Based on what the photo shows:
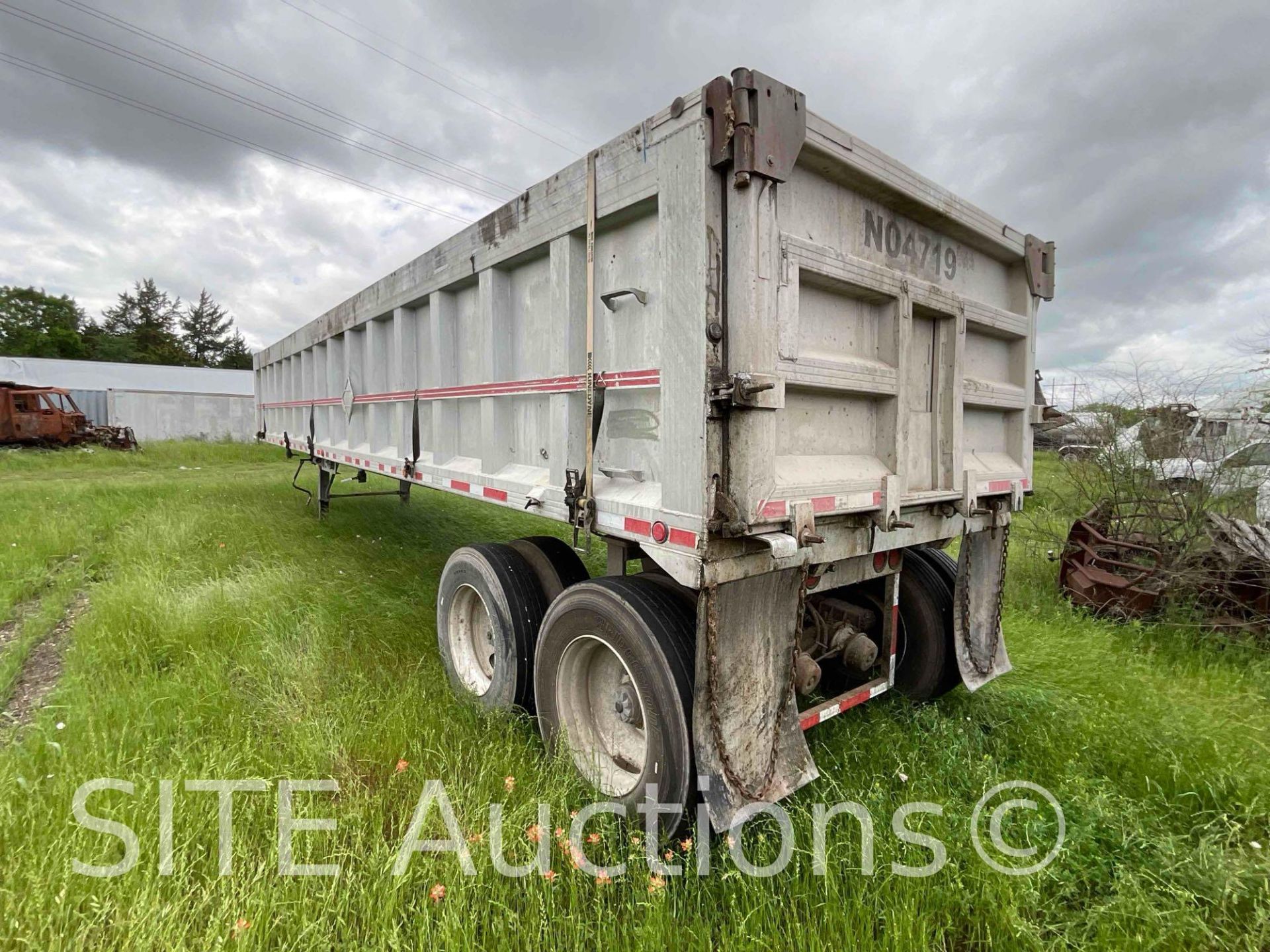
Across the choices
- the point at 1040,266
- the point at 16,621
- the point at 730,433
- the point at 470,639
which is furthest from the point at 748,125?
the point at 16,621

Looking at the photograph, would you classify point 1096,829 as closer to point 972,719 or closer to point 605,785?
point 972,719

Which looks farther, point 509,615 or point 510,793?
point 509,615

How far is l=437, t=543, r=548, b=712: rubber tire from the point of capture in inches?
124

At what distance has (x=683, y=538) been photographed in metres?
2.17

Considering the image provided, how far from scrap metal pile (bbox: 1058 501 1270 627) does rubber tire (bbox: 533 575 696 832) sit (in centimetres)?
446

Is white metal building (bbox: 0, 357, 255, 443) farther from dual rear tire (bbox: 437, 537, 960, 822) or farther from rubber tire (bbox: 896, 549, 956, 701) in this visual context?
rubber tire (bbox: 896, 549, 956, 701)

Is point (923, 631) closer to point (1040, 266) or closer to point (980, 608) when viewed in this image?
point (980, 608)

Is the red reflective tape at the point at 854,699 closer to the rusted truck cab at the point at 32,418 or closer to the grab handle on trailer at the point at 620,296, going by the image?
the grab handle on trailer at the point at 620,296

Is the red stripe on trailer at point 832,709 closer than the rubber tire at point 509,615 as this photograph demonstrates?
Yes

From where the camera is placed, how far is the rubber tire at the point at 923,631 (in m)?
3.46

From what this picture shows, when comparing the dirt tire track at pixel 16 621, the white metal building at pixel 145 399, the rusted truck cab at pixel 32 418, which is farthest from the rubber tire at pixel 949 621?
the white metal building at pixel 145 399

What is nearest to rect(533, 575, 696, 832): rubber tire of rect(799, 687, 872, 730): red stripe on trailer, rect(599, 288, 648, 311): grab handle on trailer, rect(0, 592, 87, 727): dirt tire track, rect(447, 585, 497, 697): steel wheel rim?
rect(799, 687, 872, 730): red stripe on trailer

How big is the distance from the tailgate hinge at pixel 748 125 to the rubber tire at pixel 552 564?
2.06 m

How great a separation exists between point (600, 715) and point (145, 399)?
3094 cm
